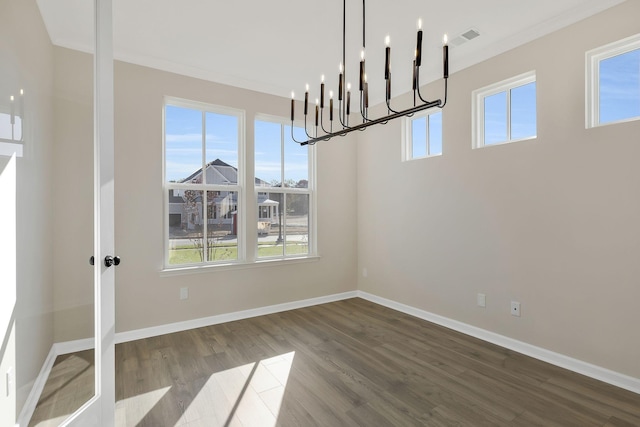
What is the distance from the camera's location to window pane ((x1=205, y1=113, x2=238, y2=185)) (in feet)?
12.2

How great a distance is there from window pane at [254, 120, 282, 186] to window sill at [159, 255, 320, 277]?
0.98 metres

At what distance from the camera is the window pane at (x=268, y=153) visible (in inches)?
160

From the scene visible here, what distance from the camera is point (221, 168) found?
12.5ft

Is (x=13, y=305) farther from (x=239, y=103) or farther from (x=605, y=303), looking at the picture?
(x=605, y=303)

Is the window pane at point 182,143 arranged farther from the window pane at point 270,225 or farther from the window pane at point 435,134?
the window pane at point 435,134

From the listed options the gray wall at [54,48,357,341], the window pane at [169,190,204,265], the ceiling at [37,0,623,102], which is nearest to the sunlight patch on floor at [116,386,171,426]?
the gray wall at [54,48,357,341]

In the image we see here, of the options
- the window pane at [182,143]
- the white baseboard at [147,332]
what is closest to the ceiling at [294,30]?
A: the window pane at [182,143]

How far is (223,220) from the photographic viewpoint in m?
3.81

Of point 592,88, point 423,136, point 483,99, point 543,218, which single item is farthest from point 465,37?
point 543,218

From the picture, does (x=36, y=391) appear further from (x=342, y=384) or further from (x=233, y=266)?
(x=233, y=266)

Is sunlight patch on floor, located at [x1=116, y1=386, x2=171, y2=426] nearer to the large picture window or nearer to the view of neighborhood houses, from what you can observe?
the view of neighborhood houses

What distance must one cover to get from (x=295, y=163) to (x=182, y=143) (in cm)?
142

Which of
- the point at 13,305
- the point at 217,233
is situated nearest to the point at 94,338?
the point at 13,305

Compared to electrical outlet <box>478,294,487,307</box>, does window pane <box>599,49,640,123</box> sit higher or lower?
higher
